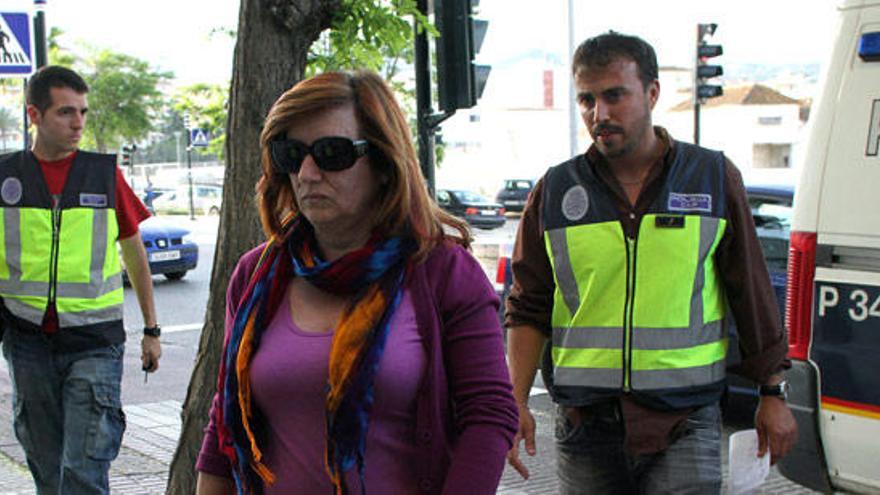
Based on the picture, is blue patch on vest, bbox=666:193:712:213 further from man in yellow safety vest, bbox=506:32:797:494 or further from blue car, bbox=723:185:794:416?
blue car, bbox=723:185:794:416

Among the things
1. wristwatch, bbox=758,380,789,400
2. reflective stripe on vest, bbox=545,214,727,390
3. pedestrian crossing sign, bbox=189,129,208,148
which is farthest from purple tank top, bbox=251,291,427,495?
pedestrian crossing sign, bbox=189,129,208,148

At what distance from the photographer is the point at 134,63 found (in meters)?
52.2

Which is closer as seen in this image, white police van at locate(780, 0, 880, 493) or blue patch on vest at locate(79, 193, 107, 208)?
white police van at locate(780, 0, 880, 493)

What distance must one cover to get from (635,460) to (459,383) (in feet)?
→ 3.57

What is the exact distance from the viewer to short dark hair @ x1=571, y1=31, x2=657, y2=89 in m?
3.25

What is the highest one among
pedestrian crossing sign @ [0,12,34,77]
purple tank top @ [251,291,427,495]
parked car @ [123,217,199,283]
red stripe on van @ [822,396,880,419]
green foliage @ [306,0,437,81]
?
pedestrian crossing sign @ [0,12,34,77]

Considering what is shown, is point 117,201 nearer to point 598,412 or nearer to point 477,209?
point 598,412

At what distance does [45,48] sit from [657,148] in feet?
23.0

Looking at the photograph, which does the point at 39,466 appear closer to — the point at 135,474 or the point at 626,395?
the point at 135,474

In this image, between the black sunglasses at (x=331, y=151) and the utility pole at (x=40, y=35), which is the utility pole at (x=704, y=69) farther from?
the black sunglasses at (x=331, y=151)

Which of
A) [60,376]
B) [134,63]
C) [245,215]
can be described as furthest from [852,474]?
[134,63]

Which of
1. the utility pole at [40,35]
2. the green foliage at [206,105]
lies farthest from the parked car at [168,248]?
the green foliage at [206,105]

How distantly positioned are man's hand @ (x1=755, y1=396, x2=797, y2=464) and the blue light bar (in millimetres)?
1241

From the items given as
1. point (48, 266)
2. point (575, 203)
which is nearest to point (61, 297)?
point (48, 266)
